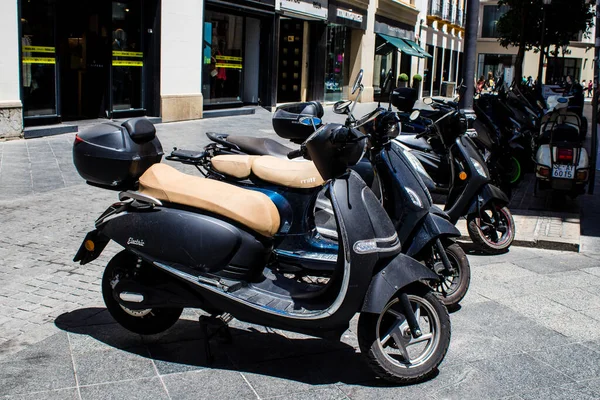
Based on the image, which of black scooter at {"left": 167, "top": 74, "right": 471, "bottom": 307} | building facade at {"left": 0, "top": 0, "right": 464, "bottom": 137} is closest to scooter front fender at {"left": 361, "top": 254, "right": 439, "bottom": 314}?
black scooter at {"left": 167, "top": 74, "right": 471, "bottom": 307}

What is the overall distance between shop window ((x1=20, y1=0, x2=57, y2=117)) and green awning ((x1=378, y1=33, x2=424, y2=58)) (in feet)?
58.1

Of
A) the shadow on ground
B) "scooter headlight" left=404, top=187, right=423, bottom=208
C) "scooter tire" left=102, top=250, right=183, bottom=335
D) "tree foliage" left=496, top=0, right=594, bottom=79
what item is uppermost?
"tree foliage" left=496, top=0, right=594, bottom=79

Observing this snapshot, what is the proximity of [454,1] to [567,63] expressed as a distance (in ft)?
85.2

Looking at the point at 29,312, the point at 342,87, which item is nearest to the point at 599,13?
the point at 29,312

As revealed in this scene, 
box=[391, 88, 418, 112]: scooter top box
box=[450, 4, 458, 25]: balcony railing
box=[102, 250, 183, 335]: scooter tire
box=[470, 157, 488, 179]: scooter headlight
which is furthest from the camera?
box=[450, 4, 458, 25]: balcony railing

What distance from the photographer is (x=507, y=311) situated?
4.86 metres

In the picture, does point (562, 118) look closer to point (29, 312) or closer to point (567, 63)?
point (29, 312)

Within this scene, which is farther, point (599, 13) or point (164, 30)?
point (164, 30)

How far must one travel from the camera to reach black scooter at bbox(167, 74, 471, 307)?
4.70 m

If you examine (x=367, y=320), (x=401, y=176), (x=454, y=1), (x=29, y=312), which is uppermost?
(x=454, y=1)

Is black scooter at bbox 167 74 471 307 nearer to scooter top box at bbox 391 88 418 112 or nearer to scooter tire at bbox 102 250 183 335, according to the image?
scooter tire at bbox 102 250 183 335

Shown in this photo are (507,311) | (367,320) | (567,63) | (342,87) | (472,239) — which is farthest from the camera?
(567,63)

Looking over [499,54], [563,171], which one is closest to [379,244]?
[563,171]

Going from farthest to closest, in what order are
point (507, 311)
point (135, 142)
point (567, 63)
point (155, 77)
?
point (567, 63), point (155, 77), point (507, 311), point (135, 142)
